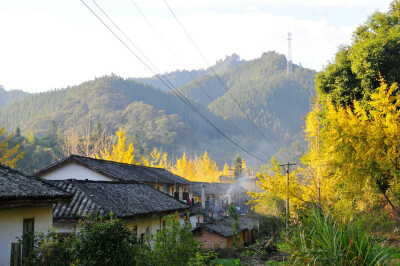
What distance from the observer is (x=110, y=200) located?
2062 cm

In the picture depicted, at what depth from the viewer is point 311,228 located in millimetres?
10812

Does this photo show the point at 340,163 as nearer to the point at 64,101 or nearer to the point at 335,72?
the point at 335,72

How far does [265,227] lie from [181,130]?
109 meters

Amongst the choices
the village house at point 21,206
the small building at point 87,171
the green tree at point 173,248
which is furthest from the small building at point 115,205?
the green tree at point 173,248

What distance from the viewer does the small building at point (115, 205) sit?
1856cm

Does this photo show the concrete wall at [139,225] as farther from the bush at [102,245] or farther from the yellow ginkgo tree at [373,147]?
the yellow ginkgo tree at [373,147]

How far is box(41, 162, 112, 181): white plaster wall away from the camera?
90.0ft

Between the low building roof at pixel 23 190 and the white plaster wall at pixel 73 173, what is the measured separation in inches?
521

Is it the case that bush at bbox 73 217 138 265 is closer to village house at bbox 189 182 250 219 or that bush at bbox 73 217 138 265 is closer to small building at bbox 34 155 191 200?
small building at bbox 34 155 191 200

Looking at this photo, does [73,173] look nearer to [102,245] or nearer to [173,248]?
[173,248]

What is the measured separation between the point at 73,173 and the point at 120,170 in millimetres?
4579

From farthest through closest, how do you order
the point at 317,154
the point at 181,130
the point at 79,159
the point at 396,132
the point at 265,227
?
the point at 181,130 → the point at 265,227 → the point at 317,154 → the point at 79,159 → the point at 396,132

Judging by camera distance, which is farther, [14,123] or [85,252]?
[14,123]

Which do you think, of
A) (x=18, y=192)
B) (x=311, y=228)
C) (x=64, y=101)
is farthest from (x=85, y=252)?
(x=64, y=101)
